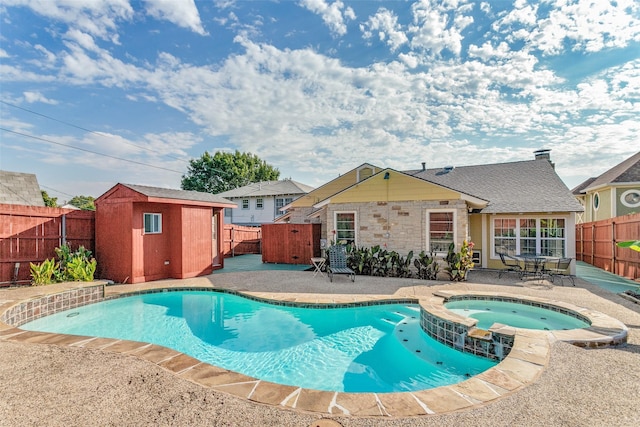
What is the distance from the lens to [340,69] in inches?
464

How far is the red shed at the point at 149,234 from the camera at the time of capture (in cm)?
972

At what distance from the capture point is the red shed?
9.72 meters

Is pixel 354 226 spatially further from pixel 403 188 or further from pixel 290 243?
pixel 290 243

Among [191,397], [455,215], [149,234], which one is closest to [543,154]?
[455,215]

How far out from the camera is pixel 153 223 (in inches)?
410

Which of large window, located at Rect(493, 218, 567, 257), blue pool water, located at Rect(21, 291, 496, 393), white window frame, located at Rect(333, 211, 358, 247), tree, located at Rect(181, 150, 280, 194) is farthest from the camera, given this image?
tree, located at Rect(181, 150, 280, 194)

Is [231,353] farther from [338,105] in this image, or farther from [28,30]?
[28,30]

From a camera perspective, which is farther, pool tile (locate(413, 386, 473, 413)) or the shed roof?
the shed roof

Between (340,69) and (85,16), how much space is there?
8.95 meters

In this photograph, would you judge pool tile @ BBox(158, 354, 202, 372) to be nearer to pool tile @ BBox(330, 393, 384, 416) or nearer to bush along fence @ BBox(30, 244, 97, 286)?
pool tile @ BBox(330, 393, 384, 416)

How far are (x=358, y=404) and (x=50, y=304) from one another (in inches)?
328

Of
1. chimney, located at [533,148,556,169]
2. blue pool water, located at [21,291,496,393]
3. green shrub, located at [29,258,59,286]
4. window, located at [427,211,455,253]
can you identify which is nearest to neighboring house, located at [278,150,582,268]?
window, located at [427,211,455,253]

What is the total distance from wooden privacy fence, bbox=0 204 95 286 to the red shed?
0.72 meters

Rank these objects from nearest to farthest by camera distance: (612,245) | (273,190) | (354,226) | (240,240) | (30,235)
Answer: (30,235), (612,245), (354,226), (240,240), (273,190)
